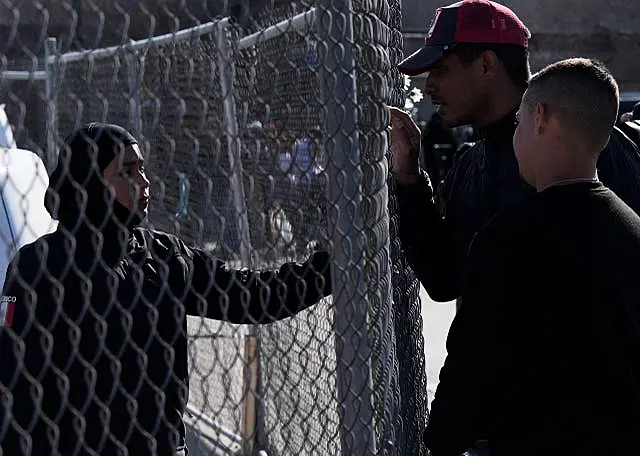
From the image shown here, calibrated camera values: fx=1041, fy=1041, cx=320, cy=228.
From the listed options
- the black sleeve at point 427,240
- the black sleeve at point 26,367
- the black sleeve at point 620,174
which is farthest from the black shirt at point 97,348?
the black sleeve at point 620,174

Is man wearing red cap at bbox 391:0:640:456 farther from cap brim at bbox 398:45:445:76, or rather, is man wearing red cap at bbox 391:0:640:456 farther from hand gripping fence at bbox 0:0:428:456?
hand gripping fence at bbox 0:0:428:456

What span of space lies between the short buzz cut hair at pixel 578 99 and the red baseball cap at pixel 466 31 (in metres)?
0.72

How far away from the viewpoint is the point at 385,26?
3.20 m

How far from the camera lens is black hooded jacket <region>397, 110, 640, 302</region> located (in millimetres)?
3020

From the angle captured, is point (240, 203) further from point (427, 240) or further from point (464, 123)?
point (464, 123)

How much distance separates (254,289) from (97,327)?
2.13ft

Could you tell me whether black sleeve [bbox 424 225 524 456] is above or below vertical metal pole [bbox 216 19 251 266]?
below

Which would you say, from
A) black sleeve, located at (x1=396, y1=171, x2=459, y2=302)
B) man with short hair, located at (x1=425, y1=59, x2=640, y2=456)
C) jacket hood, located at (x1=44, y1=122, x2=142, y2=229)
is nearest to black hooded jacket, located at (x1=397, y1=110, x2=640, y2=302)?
black sleeve, located at (x1=396, y1=171, x2=459, y2=302)

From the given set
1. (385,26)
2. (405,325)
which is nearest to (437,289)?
(405,325)

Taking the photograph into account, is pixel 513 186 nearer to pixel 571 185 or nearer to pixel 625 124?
pixel 571 185

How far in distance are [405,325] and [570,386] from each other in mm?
1302

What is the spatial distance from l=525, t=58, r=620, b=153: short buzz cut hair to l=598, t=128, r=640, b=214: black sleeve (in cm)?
51

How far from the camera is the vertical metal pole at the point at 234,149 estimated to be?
3.67 meters

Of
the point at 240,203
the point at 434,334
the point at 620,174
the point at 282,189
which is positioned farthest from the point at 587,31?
the point at 620,174
